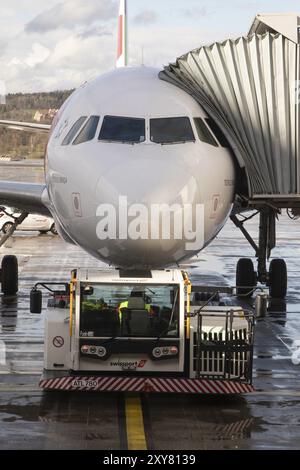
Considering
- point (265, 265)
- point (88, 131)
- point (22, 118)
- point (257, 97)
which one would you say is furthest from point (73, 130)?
point (22, 118)

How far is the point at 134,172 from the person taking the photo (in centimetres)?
1491

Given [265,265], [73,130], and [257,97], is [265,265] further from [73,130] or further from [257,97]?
[73,130]

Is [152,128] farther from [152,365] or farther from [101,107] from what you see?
[152,365]

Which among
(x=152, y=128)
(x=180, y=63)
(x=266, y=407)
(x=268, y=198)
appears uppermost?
(x=180, y=63)

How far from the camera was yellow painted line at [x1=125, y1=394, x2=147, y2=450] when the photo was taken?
12.7 meters

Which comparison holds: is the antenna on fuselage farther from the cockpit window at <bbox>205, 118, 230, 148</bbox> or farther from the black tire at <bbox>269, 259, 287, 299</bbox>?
the cockpit window at <bbox>205, 118, 230, 148</bbox>

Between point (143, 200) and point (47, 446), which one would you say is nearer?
point (47, 446)

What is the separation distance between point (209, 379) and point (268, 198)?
13.8ft

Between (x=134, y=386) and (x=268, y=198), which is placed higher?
(x=268, y=198)

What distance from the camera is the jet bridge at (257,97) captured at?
1772 centimetres

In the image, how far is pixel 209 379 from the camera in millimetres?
15008
